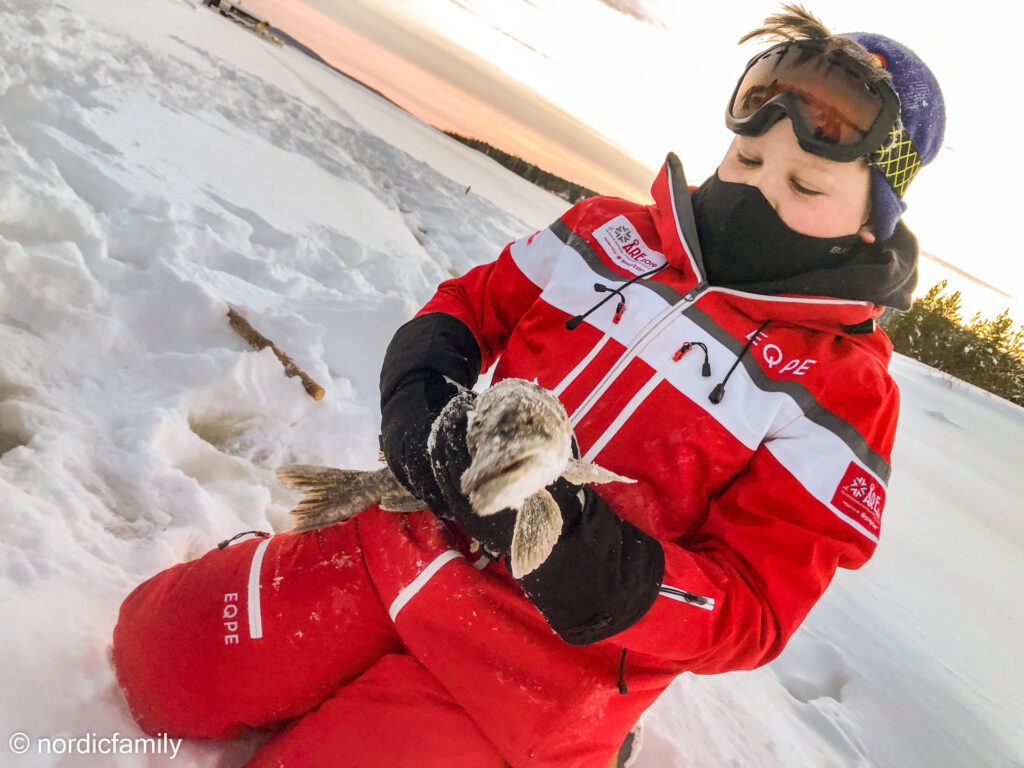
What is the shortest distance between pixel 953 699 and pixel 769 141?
3098mm

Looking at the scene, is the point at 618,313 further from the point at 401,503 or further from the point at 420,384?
the point at 401,503

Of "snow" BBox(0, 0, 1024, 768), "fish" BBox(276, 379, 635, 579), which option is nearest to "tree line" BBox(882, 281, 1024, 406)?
A: "snow" BBox(0, 0, 1024, 768)

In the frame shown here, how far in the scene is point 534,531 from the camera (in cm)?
106

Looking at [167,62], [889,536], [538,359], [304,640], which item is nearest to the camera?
[304,640]

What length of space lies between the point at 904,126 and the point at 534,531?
1407 millimetres

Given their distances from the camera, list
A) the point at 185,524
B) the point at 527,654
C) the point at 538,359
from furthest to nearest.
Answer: the point at 185,524 → the point at 538,359 → the point at 527,654

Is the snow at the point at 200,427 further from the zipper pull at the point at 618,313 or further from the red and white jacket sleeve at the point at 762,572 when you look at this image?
the zipper pull at the point at 618,313

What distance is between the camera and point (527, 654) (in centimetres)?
136

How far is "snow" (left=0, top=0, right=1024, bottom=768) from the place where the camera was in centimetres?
167

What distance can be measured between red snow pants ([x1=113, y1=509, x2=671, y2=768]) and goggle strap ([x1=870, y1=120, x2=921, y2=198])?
54.4 inches

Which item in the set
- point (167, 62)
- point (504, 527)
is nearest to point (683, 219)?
point (504, 527)

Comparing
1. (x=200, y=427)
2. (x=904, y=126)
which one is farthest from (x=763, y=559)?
(x=200, y=427)

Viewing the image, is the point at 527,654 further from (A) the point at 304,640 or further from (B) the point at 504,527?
(A) the point at 304,640

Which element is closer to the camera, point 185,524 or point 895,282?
point 895,282
